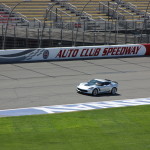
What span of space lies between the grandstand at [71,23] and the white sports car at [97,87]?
1403 cm

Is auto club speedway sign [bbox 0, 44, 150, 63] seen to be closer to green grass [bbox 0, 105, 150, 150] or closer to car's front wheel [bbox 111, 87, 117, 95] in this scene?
car's front wheel [bbox 111, 87, 117, 95]

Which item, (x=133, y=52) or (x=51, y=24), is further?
(x=51, y=24)

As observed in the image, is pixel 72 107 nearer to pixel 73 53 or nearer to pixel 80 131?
pixel 80 131

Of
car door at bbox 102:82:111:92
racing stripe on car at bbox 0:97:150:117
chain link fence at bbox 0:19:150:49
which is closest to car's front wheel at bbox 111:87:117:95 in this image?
car door at bbox 102:82:111:92

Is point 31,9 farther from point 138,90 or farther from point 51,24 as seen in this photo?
point 138,90

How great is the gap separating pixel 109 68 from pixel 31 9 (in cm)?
2383

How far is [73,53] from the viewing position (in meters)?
51.8

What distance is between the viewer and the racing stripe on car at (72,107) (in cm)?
3148

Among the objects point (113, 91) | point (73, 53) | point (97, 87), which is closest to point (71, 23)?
point (73, 53)

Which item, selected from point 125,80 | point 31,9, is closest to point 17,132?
point 125,80

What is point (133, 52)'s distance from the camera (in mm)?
54969

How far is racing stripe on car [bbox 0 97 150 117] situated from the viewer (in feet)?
103

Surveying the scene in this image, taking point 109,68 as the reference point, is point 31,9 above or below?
above

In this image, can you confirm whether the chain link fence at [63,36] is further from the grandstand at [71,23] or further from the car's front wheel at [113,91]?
the car's front wheel at [113,91]
